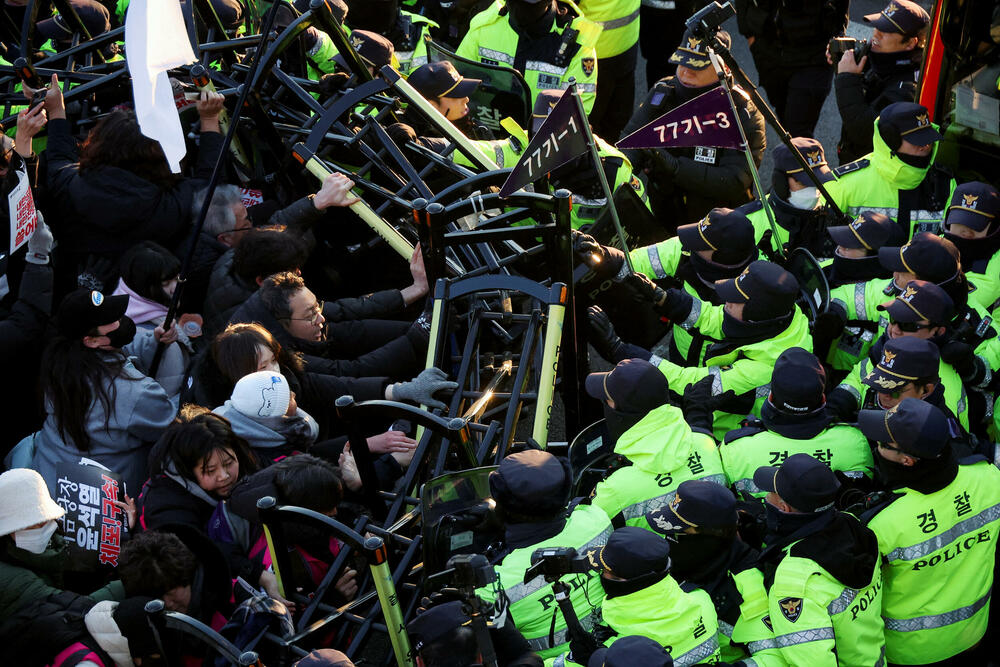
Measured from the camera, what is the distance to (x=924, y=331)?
455 centimetres

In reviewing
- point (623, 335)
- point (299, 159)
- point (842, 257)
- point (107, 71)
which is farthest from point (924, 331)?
point (107, 71)

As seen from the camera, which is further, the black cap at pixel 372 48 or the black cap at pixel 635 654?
the black cap at pixel 372 48

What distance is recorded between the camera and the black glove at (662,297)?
4.99 meters

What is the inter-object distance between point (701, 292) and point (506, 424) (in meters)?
1.79

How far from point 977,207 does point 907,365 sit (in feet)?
4.85

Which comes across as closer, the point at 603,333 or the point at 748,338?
the point at 748,338

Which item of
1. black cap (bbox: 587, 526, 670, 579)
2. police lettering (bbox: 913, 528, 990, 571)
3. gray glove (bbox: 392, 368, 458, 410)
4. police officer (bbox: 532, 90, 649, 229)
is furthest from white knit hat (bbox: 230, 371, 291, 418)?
police lettering (bbox: 913, 528, 990, 571)

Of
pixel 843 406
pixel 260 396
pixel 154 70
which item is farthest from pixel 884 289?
pixel 154 70

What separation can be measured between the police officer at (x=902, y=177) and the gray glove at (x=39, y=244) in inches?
165

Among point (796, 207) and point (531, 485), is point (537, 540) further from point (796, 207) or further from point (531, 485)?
point (796, 207)

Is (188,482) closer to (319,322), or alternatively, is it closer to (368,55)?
(319,322)

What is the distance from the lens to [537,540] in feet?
11.4

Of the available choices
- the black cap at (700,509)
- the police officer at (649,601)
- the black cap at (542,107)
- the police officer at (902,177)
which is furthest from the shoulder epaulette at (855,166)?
the police officer at (649,601)

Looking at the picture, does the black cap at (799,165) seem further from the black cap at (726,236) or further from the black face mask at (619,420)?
the black face mask at (619,420)
